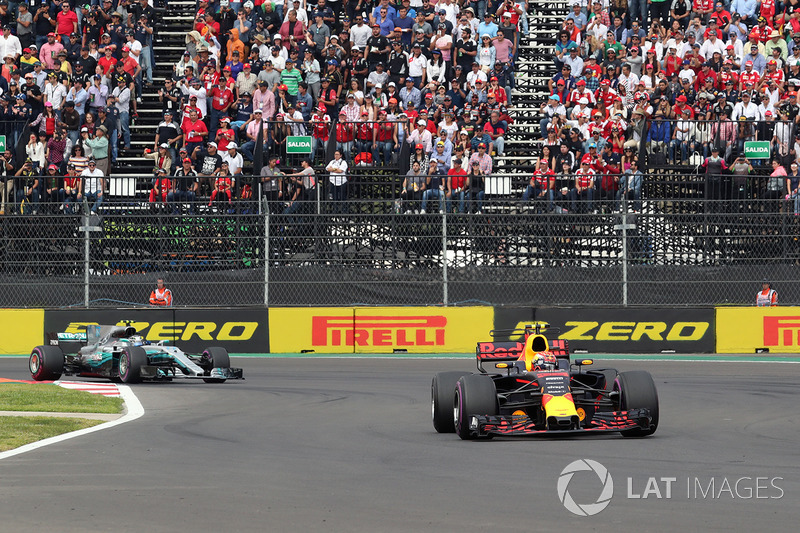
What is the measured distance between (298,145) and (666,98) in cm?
748

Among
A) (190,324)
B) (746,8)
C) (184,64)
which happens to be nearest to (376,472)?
(190,324)

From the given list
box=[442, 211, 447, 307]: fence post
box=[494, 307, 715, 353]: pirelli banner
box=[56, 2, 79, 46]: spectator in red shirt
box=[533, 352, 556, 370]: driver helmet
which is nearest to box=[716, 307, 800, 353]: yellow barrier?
box=[494, 307, 715, 353]: pirelli banner

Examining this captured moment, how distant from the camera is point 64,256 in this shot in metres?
22.9

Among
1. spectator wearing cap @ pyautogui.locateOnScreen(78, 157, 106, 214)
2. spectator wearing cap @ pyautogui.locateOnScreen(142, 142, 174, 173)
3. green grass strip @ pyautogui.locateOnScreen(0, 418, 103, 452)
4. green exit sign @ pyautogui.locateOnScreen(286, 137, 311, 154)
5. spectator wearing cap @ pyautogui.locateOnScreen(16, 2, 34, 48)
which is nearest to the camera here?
green grass strip @ pyautogui.locateOnScreen(0, 418, 103, 452)

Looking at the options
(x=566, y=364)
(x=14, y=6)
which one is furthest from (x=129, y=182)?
(x=566, y=364)

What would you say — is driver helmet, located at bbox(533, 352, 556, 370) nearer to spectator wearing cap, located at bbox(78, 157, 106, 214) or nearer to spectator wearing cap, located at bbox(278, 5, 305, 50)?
spectator wearing cap, located at bbox(78, 157, 106, 214)

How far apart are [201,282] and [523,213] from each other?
19.1 feet

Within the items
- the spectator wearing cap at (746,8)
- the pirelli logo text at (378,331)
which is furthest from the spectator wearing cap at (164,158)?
the spectator wearing cap at (746,8)

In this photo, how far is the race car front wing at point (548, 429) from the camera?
11289 mm

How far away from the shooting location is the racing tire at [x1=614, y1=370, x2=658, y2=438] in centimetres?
1160

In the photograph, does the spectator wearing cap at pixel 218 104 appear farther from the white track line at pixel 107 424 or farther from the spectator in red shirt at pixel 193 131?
the white track line at pixel 107 424

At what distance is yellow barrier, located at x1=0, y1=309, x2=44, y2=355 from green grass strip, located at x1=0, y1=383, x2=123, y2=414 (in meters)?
6.77

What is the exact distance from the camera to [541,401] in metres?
11.5

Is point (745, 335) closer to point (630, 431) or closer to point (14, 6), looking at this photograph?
point (630, 431)
